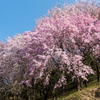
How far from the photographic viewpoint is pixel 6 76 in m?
18.8

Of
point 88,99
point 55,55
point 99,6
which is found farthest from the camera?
point 99,6

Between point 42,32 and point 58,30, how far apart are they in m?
1.51

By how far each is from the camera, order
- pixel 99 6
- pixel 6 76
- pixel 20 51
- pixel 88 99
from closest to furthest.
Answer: pixel 88 99, pixel 20 51, pixel 6 76, pixel 99 6

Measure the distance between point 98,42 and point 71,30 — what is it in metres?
3.30

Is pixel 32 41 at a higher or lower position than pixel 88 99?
higher

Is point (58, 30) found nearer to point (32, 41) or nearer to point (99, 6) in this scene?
point (32, 41)

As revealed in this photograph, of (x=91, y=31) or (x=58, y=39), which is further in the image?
(x=91, y=31)

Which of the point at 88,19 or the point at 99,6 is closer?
the point at 88,19

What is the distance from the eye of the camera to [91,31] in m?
12.1

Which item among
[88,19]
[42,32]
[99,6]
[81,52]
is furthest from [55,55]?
[99,6]

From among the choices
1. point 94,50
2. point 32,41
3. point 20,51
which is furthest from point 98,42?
point 20,51

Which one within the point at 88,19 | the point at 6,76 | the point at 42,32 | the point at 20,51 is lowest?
the point at 6,76

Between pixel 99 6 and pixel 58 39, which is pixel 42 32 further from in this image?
pixel 99 6

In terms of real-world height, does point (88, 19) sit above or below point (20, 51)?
→ above
